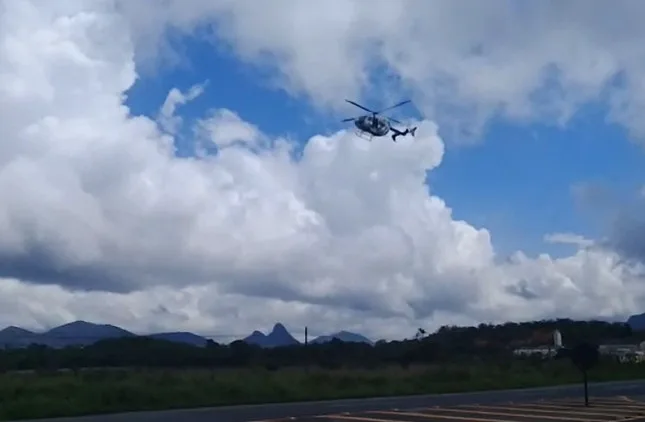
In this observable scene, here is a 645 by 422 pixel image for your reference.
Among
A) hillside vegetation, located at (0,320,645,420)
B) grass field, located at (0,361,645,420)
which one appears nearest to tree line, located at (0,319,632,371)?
hillside vegetation, located at (0,320,645,420)

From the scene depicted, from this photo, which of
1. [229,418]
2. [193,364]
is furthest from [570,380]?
[229,418]

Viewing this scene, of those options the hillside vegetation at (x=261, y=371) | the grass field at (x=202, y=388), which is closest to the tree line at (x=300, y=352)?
the hillside vegetation at (x=261, y=371)

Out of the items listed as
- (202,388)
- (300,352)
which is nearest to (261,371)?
(202,388)

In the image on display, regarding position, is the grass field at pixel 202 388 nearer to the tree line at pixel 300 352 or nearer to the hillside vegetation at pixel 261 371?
the hillside vegetation at pixel 261 371

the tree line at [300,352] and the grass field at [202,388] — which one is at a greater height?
the tree line at [300,352]

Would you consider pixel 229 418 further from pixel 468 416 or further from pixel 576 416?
pixel 576 416

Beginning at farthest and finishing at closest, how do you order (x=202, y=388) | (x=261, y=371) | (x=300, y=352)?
1. (x=300, y=352)
2. (x=261, y=371)
3. (x=202, y=388)

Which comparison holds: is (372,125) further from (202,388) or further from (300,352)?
(300,352)
